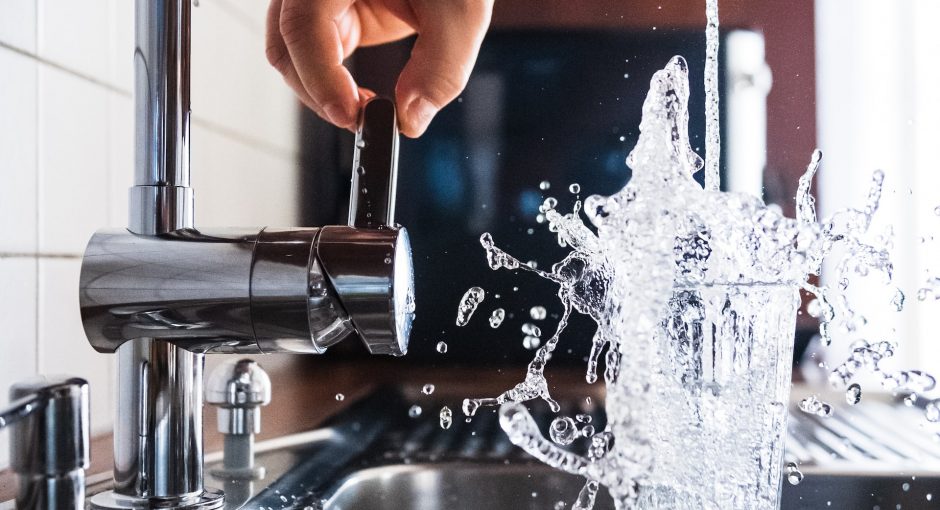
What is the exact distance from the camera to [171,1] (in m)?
0.47

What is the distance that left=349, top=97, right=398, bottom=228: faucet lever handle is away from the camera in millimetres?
482

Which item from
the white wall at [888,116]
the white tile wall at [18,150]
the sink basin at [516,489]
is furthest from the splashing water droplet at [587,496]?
the white wall at [888,116]

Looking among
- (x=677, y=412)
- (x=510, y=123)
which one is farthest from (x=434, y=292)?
(x=677, y=412)

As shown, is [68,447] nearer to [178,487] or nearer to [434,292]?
[178,487]

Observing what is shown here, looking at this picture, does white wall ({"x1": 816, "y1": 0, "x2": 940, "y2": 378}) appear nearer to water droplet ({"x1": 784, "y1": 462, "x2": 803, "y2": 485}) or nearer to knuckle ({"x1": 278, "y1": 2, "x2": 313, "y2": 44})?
water droplet ({"x1": 784, "y1": 462, "x2": 803, "y2": 485})

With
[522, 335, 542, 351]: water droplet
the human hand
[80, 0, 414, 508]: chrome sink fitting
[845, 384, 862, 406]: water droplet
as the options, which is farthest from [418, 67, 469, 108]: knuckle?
[522, 335, 542, 351]: water droplet

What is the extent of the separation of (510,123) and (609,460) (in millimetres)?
741

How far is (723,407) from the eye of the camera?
19.3 inches

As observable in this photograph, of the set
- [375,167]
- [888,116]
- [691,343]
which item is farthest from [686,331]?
[888,116]

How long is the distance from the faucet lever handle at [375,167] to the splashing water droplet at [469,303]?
2.00ft

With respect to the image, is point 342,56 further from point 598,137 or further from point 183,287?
point 598,137

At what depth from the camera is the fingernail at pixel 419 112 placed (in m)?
0.57

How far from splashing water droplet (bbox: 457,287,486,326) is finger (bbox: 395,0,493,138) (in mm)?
505

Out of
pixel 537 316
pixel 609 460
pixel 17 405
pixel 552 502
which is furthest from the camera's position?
pixel 537 316
